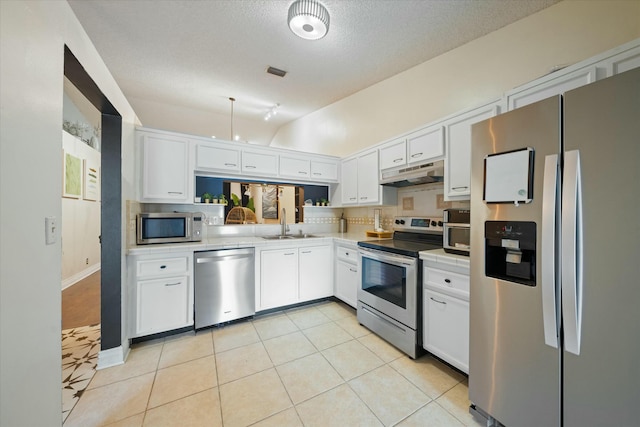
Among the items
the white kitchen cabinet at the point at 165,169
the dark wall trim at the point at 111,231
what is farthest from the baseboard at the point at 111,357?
the white kitchen cabinet at the point at 165,169

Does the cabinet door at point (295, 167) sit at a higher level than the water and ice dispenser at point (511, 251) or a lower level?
higher

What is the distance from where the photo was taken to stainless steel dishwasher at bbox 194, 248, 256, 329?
8.25 feet

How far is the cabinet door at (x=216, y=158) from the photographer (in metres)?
2.82

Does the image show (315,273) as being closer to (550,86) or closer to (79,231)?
(550,86)

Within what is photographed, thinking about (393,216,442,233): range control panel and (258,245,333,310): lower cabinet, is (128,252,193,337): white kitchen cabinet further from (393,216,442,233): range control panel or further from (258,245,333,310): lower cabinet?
(393,216,442,233): range control panel

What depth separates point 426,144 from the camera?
240 cm

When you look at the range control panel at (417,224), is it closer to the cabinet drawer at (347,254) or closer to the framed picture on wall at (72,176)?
the cabinet drawer at (347,254)

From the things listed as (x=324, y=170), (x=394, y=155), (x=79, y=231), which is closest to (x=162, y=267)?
(x=324, y=170)

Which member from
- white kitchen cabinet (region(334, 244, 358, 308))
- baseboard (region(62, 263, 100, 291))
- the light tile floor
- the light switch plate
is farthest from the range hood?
baseboard (region(62, 263, 100, 291))

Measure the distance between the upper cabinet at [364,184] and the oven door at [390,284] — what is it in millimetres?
787

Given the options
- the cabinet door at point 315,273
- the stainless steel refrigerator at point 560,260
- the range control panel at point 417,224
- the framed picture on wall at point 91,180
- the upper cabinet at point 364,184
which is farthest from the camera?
the framed picture on wall at point 91,180

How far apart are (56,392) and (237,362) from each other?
119 centimetres

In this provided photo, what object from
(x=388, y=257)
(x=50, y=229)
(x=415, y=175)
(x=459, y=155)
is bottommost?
(x=388, y=257)

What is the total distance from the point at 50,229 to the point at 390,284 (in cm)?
235
